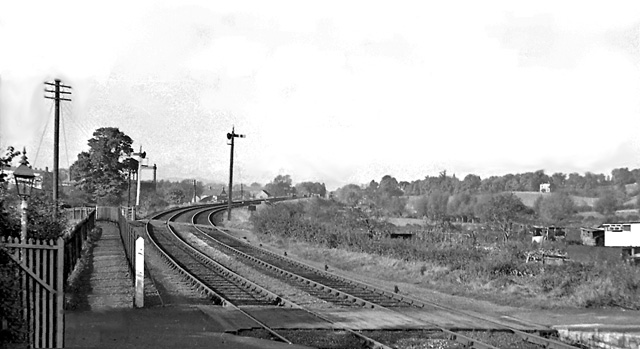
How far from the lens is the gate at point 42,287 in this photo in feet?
30.9

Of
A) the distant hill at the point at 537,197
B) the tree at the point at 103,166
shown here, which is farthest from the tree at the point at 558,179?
the tree at the point at 103,166

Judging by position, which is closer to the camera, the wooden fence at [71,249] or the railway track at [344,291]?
the railway track at [344,291]

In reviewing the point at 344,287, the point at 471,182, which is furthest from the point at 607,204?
the point at 344,287

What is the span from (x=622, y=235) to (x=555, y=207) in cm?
4176

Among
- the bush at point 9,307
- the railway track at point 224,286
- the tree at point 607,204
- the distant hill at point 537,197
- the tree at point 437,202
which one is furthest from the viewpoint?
the tree at point 437,202

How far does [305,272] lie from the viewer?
27.2m

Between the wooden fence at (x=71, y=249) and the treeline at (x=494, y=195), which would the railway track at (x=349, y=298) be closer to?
the wooden fence at (x=71, y=249)

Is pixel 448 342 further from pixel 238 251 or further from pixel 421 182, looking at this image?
pixel 421 182

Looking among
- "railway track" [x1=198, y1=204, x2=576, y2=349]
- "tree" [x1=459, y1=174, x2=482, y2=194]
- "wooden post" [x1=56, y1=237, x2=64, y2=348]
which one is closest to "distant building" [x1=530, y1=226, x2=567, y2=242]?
"railway track" [x1=198, y1=204, x2=576, y2=349]

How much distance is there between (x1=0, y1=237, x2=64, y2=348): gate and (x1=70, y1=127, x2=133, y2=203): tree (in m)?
82.4

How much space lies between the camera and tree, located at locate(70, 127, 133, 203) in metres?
88.4

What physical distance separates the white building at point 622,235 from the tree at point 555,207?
106 ft

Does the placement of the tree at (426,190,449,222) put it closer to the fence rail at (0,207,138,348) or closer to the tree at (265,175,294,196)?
the tree at (265,175,294,196)

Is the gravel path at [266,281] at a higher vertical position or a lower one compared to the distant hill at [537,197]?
lower
